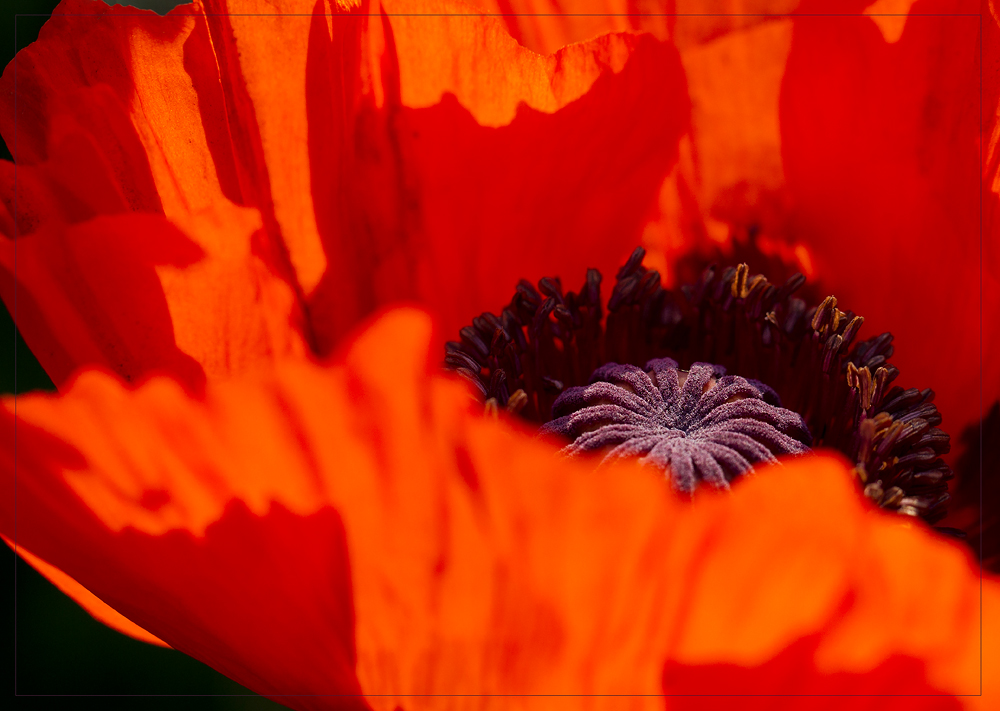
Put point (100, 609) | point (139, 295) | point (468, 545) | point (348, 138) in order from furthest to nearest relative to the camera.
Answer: point (348, 138) < point (139, 295) < point (100, 609) < point (468, 545)

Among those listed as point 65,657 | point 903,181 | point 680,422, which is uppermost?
point 903,181

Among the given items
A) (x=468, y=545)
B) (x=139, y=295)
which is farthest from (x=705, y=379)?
(x=468, y=545)

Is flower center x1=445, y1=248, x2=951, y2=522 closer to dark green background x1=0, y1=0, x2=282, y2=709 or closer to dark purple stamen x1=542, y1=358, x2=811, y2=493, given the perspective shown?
dark purple stamen x1=542, y1=358, x2=811, y2=493

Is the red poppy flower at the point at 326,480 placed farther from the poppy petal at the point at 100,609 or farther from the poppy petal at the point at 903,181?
the poppy petal at the point at 903,181

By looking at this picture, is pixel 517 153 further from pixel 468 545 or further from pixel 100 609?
pixel 468 545

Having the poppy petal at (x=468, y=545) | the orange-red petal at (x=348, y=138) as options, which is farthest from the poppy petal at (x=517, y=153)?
the poppy petal at (x=468, y=545)
